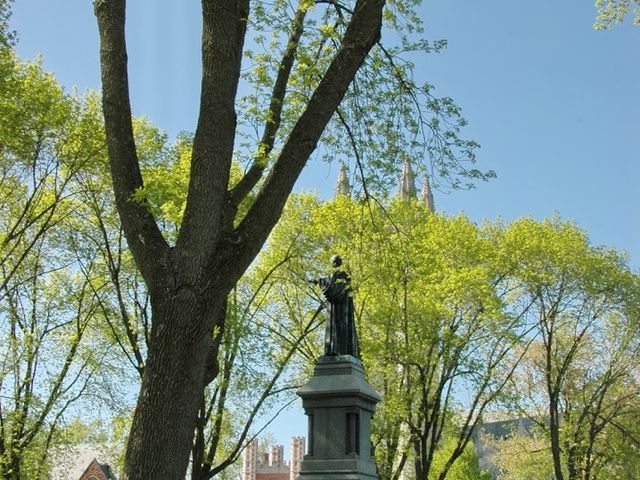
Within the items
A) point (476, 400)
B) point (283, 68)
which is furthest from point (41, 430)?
point (283, 68)

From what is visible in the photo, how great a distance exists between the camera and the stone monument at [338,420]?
457 inches

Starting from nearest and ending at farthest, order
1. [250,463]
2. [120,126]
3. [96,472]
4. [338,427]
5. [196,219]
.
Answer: [196,219]
[120,126]
[338,427]
[96,472]
[250,463]

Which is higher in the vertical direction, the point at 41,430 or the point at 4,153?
the point at 4,153

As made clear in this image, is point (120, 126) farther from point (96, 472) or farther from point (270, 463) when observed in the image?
point (270, 463)

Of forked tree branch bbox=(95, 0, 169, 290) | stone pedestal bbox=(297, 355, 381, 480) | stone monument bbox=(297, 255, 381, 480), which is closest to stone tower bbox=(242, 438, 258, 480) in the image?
stone monument bbox=(297, 255, 381, 480)

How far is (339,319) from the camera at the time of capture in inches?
523

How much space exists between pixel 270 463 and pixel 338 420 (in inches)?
4481

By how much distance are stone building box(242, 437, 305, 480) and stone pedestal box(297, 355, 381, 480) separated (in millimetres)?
91978

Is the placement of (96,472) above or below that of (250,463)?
below

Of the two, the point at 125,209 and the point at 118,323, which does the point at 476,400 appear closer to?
the point at 118,323

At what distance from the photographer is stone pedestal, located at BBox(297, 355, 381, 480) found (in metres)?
11.6

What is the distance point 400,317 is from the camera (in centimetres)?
2105

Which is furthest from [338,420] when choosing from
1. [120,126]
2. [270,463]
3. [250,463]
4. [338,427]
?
[270,463]

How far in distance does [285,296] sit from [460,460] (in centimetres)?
2319
